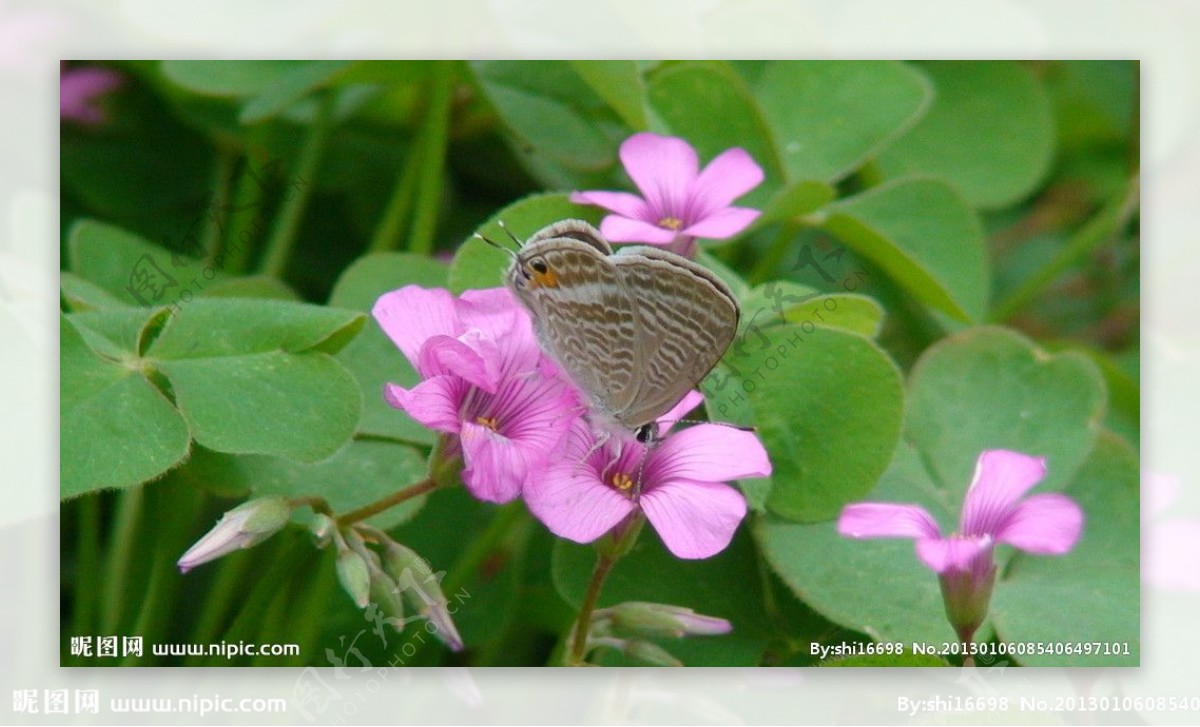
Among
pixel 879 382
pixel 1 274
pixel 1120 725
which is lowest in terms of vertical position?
pixel 1120 725

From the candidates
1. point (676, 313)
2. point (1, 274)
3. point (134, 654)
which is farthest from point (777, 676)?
point (1, 274)

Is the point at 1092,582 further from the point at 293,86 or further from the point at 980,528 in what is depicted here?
the point at 293,86

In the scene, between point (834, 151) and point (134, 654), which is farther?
point (834, 151)

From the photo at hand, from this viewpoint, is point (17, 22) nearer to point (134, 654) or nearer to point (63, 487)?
point (63, 487)

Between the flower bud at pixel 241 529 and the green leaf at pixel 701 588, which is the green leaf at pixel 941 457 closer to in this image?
the green leaf at pixel 701 588

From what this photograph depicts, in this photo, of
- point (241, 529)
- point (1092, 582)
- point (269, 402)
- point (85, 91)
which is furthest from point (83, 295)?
point (1092, 582)

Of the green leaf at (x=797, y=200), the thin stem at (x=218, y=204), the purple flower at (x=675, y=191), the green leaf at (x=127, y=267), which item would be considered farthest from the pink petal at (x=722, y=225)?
the thin stem at (x=218, y=204)

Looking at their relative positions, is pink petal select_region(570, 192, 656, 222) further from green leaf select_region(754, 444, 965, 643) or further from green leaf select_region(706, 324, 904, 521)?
green leaf select_region(754, 444, 965, 643)
